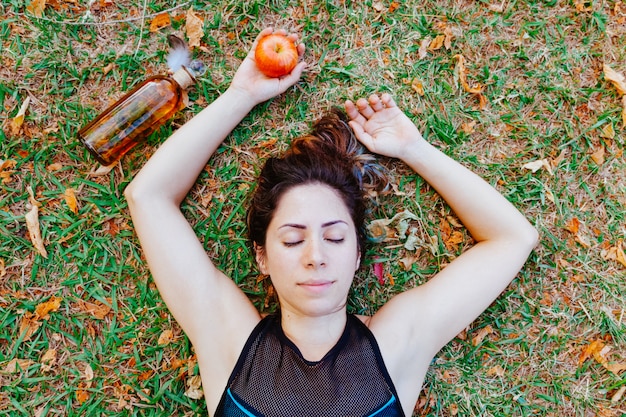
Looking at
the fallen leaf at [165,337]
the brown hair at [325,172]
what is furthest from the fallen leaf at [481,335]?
the fallen leaf at [165,337]

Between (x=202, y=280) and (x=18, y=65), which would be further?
(x=18, y=65)

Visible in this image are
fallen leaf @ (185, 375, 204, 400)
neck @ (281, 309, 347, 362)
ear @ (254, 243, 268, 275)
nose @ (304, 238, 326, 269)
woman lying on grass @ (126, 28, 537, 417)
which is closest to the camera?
nose @ (304, 238, 326, 269)

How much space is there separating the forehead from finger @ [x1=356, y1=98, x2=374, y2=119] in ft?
2.66

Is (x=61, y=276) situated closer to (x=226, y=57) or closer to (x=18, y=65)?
(x=18, y=65)

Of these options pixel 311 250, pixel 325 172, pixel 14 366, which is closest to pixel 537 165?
pixel 325 172

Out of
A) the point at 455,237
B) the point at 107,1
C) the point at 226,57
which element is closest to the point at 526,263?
the point at 455,237

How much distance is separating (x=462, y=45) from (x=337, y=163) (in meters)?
1.46

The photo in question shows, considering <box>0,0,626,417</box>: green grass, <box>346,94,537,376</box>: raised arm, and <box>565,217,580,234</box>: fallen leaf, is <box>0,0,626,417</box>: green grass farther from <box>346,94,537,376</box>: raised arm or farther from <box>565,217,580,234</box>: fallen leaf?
<box>346,94,537,376</box>: raised arm

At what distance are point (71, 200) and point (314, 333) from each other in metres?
2.10

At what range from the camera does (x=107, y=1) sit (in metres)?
4.14

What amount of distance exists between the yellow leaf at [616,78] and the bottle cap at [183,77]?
322 centimetres

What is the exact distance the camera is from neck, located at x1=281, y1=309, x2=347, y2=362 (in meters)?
3.58

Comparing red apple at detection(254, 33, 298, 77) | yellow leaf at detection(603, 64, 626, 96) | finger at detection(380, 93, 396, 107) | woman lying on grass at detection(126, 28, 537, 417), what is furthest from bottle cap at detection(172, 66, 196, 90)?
yellow leaf at detection(603, 64, 626, 96)

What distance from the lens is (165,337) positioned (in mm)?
4078
